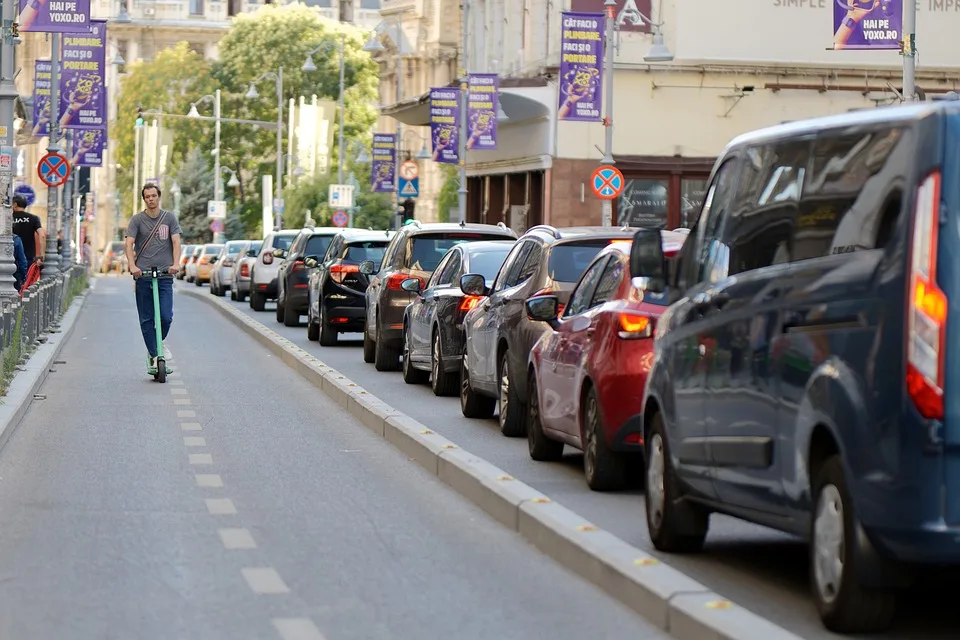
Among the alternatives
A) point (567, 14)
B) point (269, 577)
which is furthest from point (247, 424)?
point (567, 14)

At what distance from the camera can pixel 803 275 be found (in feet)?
25.2

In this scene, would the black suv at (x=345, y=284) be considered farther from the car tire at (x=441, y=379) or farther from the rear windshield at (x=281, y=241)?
the rear windshield at (x=281, y=241)

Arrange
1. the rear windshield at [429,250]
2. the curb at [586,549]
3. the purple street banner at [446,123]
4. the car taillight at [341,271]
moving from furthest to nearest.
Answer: the purple street banner at [446,123], the car taillight at [341,271], the rear windshield at [429,250], the curb at [586,549]

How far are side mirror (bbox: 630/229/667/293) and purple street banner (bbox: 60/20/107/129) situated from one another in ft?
113

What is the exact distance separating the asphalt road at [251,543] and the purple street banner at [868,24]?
49.5 ft

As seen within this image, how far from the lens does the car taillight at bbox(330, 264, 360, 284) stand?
96.4 feet

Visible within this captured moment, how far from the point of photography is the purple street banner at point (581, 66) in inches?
1750

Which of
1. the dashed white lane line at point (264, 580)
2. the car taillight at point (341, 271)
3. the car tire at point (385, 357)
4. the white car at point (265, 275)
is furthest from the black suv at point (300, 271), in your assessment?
the dashed white lane line at point (264, 580)

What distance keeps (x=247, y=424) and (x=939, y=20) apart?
3892 cm

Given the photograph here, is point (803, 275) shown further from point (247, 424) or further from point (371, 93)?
point (371, 93)

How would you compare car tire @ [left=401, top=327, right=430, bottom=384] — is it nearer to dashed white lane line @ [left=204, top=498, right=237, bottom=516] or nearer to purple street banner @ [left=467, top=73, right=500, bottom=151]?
dashed white lane line @ [left=204, top=498, right=237, bottom=516]

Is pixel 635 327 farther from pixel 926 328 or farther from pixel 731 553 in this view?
pixel 926 328

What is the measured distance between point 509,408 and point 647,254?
6.36 metres

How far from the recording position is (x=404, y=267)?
80.3 ft
